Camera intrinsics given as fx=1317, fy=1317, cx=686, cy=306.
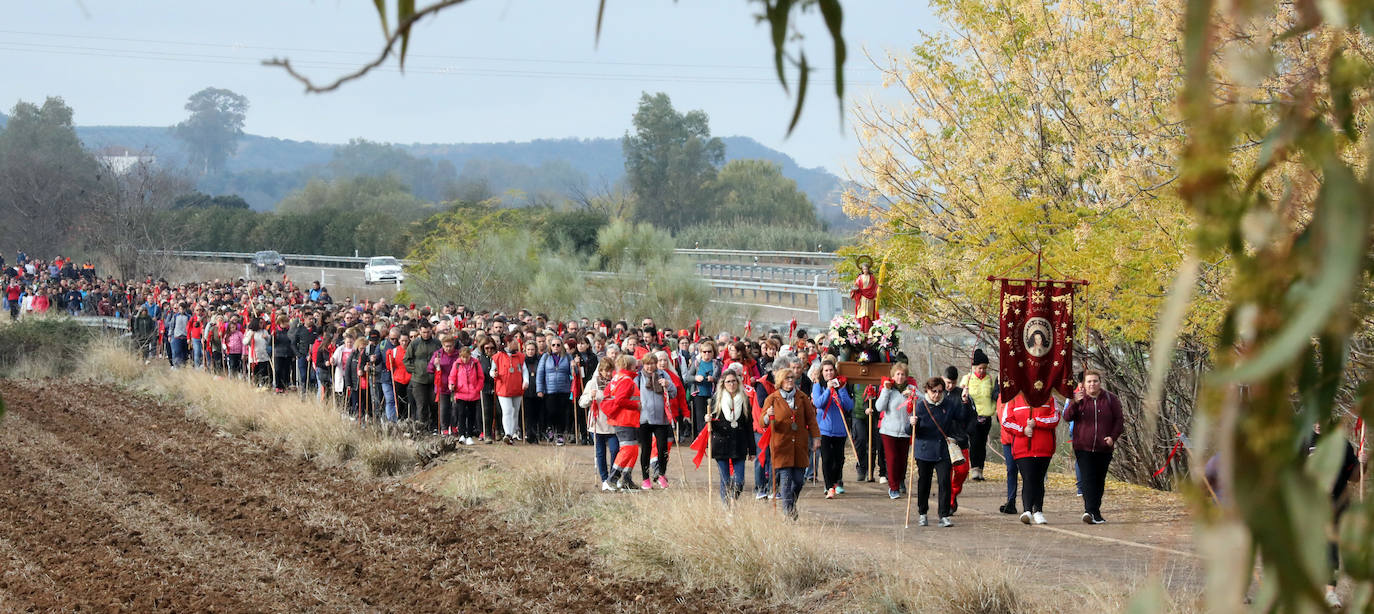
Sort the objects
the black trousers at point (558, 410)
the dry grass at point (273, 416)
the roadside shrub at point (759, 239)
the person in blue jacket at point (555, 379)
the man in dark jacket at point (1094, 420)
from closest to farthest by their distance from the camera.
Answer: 1. the man in dark jacket at point (1094, 420)
2. the dry grass at point (273, 416)
3. the person in blue jacket at point (555, 379)
4. the black trousers at point (558, 410)
5. the roadside shrub at point (759, 239)

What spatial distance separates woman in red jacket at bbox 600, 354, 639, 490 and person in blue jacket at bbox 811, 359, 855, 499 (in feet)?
6.94

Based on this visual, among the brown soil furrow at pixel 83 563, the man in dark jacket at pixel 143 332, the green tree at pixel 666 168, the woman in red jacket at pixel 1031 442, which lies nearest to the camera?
the brown soil furrow at pixel 83 563

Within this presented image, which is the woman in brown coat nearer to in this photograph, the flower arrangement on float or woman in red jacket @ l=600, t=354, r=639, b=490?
woman in red jacket @ l=600, t=354, r=639, b=490

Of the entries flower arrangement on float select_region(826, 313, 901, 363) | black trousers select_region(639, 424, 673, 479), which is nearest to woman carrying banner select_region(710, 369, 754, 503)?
black trousers select_region(639, 424, 673, 479)

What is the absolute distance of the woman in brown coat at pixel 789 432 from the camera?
12141 mm

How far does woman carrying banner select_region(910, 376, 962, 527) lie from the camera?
1262cm

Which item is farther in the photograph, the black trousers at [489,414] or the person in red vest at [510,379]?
the black trousers at [489,414]

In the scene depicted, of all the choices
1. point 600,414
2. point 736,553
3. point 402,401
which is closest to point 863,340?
point 600,414

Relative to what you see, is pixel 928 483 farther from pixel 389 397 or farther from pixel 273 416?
pixel 273 416

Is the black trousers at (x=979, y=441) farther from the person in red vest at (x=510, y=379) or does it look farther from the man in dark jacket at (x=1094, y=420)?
the person in red vest at (x=510, y=379)

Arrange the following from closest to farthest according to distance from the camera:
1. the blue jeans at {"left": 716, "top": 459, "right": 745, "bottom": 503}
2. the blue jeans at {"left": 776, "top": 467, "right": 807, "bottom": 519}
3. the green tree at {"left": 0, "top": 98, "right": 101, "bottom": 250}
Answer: the blue jeans at {"left": 776, "top": 467, "right": 807, "bottom": 519}, the blue jeans at {"left": 716, "top": 459, "right": 745, "bottom": 503}, the green tree at {"left": 0, "top": 98, "right": 101, "bottom": 250}

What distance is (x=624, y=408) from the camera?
1412 cm

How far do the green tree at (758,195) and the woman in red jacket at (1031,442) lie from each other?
7374 centimetres

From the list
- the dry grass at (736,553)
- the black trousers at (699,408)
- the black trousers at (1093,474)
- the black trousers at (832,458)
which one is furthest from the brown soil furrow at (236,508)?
the black trousers at (1093,474)
